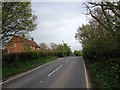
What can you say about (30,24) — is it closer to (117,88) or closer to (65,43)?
(117,88)

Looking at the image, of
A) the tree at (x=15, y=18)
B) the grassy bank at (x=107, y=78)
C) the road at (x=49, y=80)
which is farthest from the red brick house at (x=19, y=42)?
the grassy bank at (x=107, y=78)

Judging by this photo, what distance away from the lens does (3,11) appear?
2684 cm

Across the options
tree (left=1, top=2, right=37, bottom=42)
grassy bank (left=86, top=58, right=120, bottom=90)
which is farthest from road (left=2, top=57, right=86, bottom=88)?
tree (left=1, top=2, right=37, bottom=42)

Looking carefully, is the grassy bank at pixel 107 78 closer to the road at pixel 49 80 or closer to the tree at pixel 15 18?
the road at pixel 49 80

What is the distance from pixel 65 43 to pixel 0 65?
10515cm

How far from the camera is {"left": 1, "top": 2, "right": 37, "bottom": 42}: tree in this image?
89.2 feet

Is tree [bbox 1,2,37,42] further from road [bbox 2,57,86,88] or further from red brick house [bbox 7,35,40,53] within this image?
road [bbox 2,57,86,88]

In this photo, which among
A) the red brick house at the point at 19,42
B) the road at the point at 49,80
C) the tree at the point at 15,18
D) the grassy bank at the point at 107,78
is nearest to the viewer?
the grassy bank at the point at 107,78

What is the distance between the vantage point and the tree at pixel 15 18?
27.2 meters

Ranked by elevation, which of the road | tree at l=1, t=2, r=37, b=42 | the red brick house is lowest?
the road

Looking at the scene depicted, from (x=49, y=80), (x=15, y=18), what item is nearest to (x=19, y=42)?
(x=15, y=18)

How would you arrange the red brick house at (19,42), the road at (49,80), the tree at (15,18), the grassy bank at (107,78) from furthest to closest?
the red brick house at (19,42), the tree at (15,18), the road at (49,80), the grassy bank at (107,78)

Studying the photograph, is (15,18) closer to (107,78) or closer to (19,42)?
(19,42)

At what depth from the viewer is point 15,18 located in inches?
1099
